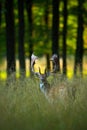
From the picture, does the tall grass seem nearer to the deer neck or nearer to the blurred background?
the deer neck

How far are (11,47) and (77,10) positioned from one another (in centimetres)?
727

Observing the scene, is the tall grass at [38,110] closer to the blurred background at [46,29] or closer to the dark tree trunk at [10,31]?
the dark tree trunk at [10,31]

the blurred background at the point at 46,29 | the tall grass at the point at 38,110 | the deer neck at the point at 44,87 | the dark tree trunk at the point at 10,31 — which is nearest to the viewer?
the tall grass at the point at 38,110

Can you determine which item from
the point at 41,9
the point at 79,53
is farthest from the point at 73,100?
the point at 41,9

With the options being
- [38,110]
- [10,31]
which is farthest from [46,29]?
[38,110]

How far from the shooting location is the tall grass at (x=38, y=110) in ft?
29.9

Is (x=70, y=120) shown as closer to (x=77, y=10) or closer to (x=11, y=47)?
(x=11, y=47)

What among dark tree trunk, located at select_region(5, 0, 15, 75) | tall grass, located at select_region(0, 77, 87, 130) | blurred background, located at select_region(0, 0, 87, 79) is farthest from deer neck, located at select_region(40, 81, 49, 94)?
blurred background, located at select_region(0, 0, 87, 79)

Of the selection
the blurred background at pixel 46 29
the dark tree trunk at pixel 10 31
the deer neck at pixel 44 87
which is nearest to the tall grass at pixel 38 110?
the deer neck at pixel 44 87

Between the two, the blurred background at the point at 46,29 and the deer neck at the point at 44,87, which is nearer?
the deer neck at the point at 44,87

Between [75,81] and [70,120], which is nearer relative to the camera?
[70,120]

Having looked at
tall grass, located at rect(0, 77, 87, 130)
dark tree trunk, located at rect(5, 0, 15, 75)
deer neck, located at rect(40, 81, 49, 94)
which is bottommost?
tall grass, located at rect(0, 77, 87, 130)

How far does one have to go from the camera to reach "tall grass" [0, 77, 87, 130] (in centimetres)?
912

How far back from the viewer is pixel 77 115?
31.6 ft
